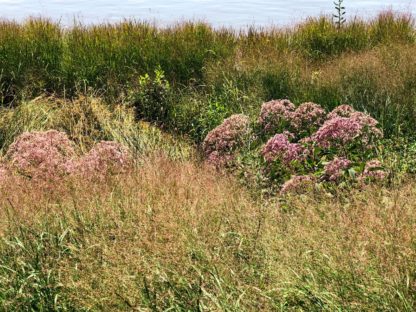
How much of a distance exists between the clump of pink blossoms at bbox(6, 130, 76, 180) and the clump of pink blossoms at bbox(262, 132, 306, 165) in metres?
1.81

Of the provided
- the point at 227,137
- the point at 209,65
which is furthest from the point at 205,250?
the point at 209,65

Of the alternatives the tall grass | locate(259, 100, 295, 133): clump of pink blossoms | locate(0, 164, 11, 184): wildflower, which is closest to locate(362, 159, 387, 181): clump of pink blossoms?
locate(259, 100, 295, 133): clump of pink blossoms

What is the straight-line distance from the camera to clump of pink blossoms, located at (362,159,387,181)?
17.3 ft

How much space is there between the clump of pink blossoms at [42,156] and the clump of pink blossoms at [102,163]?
0.51 ft

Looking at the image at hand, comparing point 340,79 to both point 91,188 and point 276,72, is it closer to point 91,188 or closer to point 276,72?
point 276,72

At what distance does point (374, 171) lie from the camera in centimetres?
540

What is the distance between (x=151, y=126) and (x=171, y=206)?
4374 millimetres

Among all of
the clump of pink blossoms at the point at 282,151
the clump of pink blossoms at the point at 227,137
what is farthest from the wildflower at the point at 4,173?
the clump of pink blossoms at the point at 282,151

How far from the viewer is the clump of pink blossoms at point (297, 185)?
17.4 feet

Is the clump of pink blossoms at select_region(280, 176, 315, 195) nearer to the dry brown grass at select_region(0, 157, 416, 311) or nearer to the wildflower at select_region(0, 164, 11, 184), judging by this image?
the dry brown grass at select_region(0, 157, 416, 311)

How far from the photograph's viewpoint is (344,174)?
5430mm

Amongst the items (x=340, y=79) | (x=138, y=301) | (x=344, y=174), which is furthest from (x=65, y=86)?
(x=138, y=301)

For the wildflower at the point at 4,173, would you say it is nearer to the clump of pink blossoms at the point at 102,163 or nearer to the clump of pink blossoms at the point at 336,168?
the clump of pink blossoms at the point at 102,163

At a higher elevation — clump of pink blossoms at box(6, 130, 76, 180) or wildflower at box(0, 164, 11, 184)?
clump of pink blossoms at box(6, 130, 76, 180)
